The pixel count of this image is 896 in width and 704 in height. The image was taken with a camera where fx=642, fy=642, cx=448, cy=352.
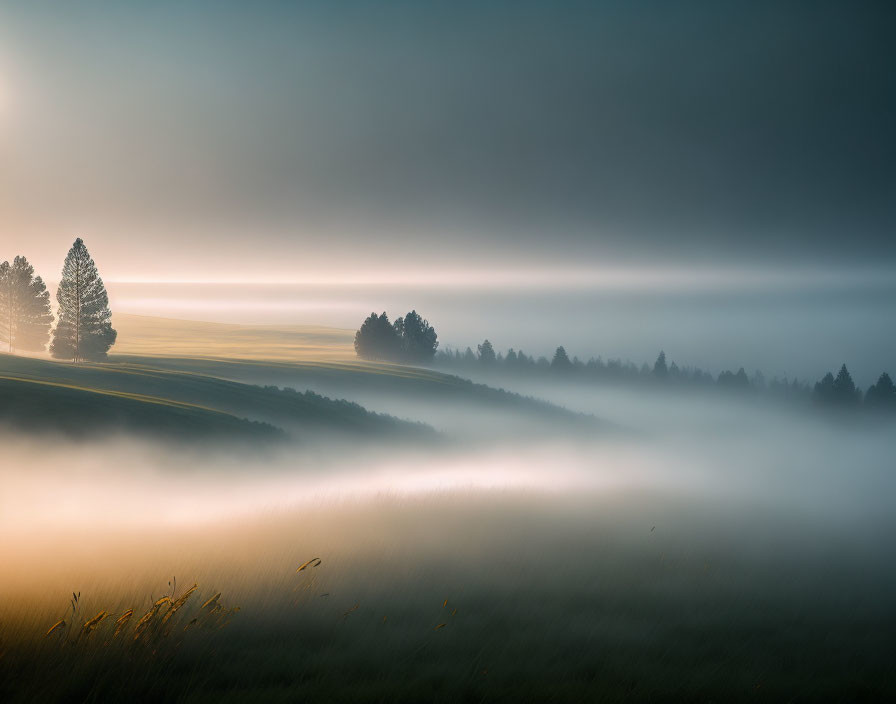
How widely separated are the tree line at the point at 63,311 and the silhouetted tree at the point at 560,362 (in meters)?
105

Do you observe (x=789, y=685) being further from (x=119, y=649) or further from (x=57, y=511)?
(x=57, y=511)

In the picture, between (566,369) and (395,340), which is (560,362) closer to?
(566,369)

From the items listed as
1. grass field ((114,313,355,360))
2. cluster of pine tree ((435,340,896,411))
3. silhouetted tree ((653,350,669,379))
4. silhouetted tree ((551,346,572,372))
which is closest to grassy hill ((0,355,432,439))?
grass field ((114,313,355,360))

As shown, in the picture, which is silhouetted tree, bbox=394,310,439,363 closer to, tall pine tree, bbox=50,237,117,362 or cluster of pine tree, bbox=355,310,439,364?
cluster of pine tree, bbox=355,310,439,364

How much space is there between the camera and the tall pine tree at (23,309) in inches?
2470

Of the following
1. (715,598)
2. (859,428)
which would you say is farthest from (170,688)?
(859,428)

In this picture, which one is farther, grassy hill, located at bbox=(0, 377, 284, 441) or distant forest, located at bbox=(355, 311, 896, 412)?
distant forest, located at bbox=(355, 311, 896, 412)

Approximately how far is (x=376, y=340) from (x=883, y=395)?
8981 cm

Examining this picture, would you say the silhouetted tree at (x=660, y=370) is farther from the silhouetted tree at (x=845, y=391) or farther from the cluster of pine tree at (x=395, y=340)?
the cluster of pine tree at (x=395, y=340)

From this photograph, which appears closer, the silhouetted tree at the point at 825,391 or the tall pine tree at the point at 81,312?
the tall pine tree at the point at 81,312

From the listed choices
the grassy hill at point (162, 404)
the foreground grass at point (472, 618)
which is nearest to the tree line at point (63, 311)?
the grassy hill at point (162, 404)

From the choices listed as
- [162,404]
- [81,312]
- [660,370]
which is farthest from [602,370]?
[162,404]

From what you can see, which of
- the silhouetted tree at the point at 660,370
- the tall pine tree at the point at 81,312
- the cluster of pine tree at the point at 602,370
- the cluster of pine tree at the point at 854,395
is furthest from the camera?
the silhouetted tree at the point at 660,370

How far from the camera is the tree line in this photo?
2160 inches
